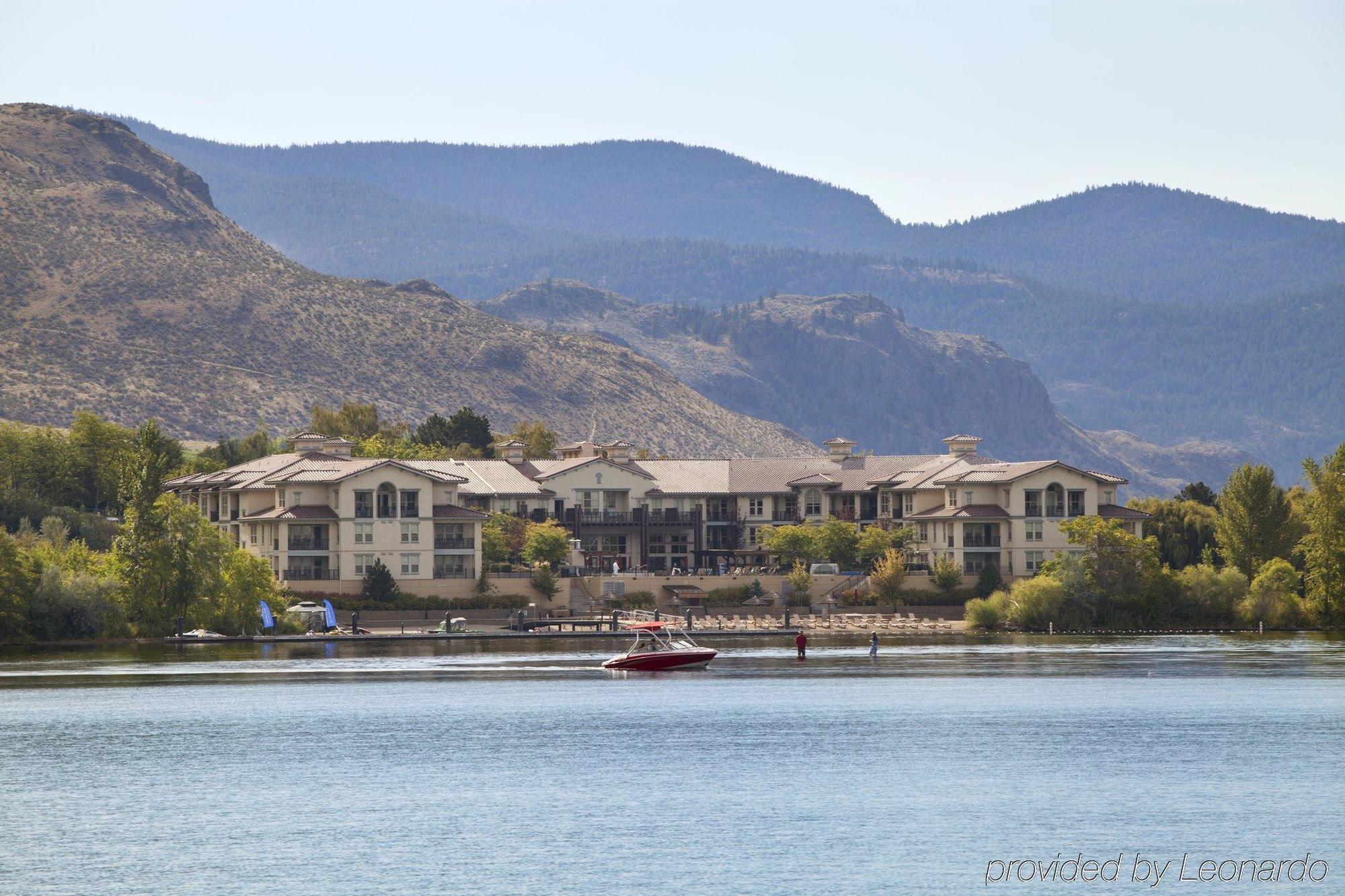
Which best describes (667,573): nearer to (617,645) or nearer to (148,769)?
(617,645)

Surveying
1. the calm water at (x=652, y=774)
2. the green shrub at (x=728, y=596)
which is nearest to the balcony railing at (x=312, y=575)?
the calm water at (x=652, y=774)

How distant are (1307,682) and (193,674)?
174 feet

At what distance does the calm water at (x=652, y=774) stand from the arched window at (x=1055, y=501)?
31.1m

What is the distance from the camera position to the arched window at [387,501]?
12481 centimetres

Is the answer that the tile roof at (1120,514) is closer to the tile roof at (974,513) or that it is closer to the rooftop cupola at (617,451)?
the tile roof at (974,513)

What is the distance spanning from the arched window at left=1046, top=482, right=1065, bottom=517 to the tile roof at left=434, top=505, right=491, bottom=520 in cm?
3781

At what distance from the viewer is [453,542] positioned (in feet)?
414

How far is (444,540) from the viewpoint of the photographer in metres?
126

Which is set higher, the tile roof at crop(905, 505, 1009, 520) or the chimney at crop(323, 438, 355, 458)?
the chimney at crop(323, 438, 355, 458)

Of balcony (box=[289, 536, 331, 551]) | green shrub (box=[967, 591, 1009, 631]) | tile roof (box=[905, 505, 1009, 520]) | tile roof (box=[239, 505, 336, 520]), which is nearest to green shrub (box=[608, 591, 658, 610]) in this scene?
balcony (box=[289, 536, 331, 551])

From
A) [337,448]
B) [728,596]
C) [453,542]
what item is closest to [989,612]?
[728,596]

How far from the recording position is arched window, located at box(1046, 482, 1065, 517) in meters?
132

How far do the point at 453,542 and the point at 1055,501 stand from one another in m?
40.3

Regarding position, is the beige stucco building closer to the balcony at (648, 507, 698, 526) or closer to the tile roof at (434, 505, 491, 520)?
the tile roof at (434, 505, 491, 520)
